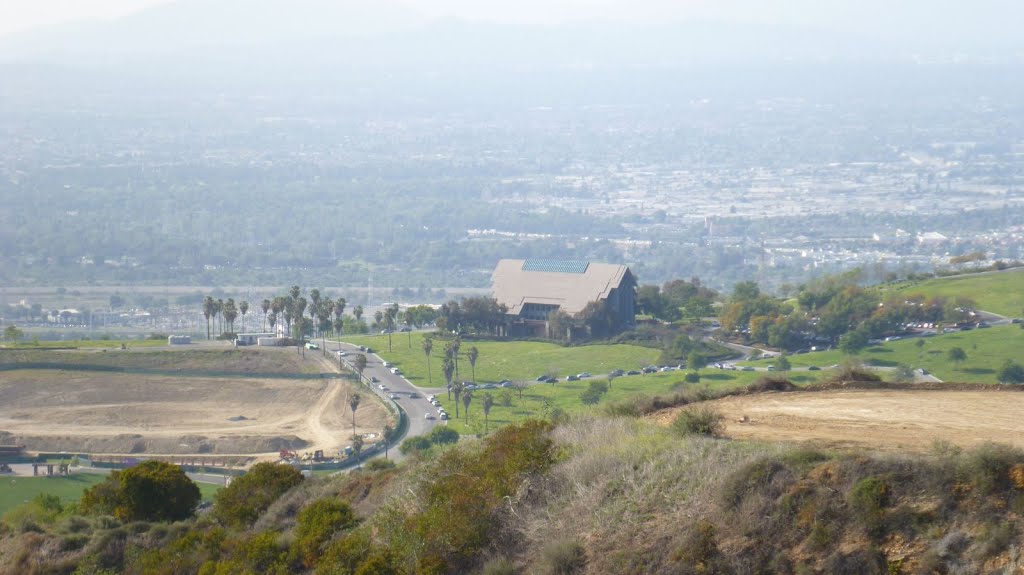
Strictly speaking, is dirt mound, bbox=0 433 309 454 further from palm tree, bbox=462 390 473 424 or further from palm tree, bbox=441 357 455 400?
palm tree, bbox=441 357 455 400

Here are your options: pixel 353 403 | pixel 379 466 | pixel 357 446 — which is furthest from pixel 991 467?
Answer: pixel 353 403

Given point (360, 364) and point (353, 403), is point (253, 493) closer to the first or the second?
Result: point (353, 403)

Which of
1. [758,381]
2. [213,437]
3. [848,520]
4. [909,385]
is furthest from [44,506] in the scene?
[213,437]

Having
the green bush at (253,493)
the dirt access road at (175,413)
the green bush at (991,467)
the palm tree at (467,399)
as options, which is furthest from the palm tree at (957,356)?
the green bush at (991,467)

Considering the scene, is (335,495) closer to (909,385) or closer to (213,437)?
(909,385)

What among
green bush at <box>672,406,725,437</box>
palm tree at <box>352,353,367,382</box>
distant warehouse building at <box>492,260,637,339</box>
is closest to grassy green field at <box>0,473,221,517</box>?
palm tree at <box>352,353,367,382</box>
